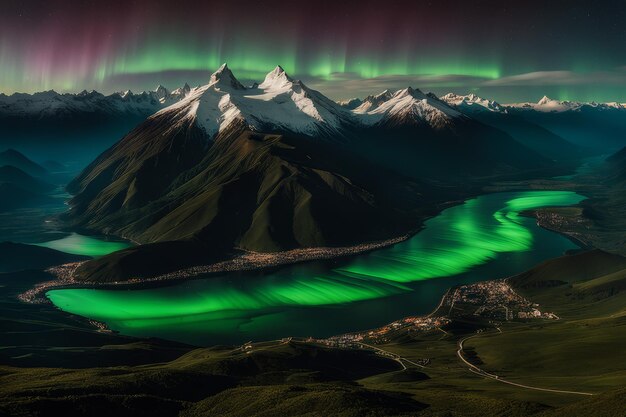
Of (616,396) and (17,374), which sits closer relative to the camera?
(616,396)

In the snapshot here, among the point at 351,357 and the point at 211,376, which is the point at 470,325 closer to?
the point at 351,357

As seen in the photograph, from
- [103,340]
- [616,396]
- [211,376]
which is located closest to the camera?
[616,396]

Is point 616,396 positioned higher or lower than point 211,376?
higher

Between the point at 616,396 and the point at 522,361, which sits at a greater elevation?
the point at 616,396

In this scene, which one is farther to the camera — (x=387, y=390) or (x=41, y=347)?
(x=41, y=347)

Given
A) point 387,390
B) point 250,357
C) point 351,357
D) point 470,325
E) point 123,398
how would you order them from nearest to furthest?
point 123,398, point 387,390, point 250,357, point 351,357, point 470,325

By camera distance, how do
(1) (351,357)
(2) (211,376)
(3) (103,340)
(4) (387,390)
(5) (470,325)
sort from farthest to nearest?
(5) (470,325)
(3) (103,340)
(1) (351,357)
(2) (211,376)
(4) (387,390)

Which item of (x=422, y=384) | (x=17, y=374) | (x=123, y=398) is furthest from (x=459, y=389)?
(x=17, y=374)

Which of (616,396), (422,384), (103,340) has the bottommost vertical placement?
(103,340)

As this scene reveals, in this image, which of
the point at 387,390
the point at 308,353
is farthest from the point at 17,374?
the point at 387,390
